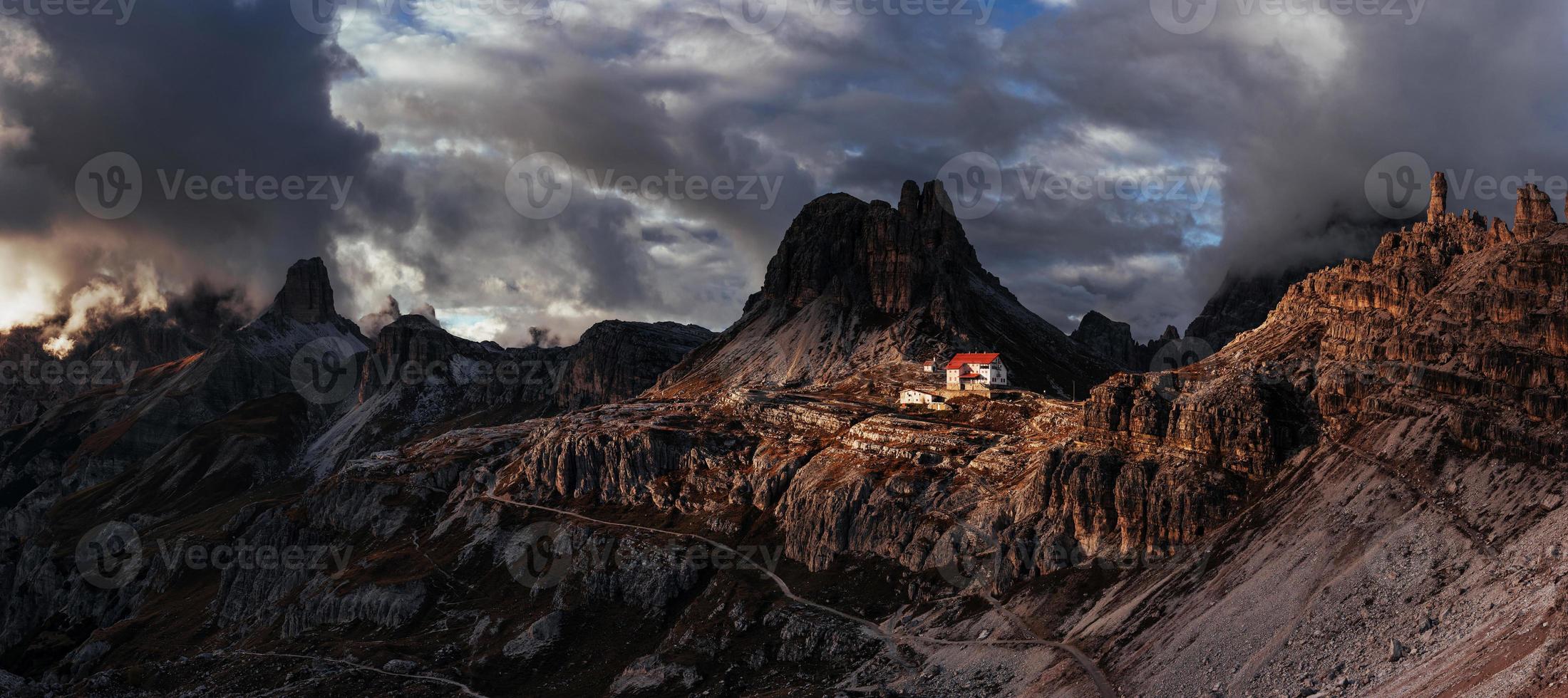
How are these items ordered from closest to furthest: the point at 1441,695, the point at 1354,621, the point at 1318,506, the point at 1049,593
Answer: the point at 1441,695
the point at 1354,621
the point at 1318,506
the point at 1049,593

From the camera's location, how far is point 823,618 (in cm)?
17712

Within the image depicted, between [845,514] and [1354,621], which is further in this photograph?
[845,514]

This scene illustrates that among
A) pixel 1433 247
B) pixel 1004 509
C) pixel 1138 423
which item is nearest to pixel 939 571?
pixel 1004 509

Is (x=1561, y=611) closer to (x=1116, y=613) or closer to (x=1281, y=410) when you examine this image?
(x=1116, y=613)

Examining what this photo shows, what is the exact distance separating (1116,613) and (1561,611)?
5745 cm

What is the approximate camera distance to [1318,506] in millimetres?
141500

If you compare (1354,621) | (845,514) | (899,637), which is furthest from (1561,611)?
(845,514)

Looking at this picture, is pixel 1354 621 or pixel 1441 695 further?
pixel 1354 621

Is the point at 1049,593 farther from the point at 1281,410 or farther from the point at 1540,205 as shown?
the point at 1540,205

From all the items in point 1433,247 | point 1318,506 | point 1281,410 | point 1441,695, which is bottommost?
point 1441,695

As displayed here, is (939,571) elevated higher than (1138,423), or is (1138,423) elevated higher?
(1138,423)

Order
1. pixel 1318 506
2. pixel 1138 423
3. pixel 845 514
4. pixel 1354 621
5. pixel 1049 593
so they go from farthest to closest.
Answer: pixel 845 514
pixel 1138 423
pixel 1049 593
pixel 1318 506
pixel 1354 621

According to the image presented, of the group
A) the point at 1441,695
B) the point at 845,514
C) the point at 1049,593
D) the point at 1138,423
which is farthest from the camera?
the point at 845,514

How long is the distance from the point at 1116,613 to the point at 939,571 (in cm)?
3794
